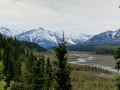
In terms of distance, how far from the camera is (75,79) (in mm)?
114562

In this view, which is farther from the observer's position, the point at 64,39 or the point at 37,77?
the point at 37,77

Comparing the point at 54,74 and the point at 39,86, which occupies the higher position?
the point at 54,74

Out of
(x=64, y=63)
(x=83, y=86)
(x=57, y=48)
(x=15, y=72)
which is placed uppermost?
(x=57, y=48)

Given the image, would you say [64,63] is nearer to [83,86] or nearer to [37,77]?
[37,77]

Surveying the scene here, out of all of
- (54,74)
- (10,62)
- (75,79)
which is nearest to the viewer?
(54,74)

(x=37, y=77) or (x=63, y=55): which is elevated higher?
(x=63, y=55)

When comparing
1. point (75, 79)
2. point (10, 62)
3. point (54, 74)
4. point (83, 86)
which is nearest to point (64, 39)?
point (54, 74)

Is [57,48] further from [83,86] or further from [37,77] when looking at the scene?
[83,86]

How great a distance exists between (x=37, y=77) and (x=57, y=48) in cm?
763

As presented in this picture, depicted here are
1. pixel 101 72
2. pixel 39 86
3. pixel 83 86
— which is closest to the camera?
pixel 39 86

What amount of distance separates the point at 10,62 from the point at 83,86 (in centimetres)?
5332

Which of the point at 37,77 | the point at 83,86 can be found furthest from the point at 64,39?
the point at 83,86

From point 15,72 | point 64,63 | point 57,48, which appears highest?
point 57,48

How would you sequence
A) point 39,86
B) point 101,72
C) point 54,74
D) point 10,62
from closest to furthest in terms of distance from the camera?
point 54,74 < point 39,86 < point 10,62 < point 101,72
